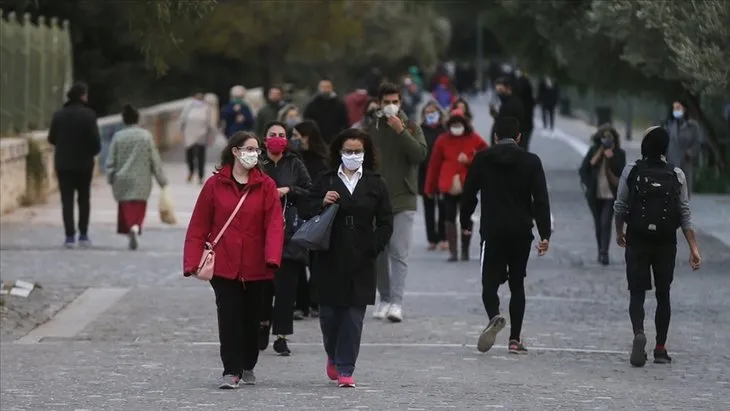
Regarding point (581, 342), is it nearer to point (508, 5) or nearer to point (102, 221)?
point (102, 221)

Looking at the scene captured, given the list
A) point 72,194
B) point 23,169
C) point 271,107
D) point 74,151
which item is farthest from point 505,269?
point 23,169

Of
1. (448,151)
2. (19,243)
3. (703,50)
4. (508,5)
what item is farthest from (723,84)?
(508,5)

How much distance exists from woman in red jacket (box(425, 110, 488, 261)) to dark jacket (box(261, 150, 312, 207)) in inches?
266

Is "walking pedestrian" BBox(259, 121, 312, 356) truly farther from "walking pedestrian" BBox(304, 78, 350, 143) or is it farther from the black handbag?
"walking pedestrian" BBox(304, 78, 350, 143)

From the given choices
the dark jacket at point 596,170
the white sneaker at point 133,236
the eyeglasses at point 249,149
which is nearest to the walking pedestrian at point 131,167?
the white sneaker at point 133,236

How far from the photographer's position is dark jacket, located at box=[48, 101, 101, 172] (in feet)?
72.7

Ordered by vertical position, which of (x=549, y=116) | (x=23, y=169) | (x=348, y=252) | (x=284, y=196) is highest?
(x=284, y=196)

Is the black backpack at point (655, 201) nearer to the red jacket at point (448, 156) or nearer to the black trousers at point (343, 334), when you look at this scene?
the black trousers at point (343, 334)

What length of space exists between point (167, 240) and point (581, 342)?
31.9ft

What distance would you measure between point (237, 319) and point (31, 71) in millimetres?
19705

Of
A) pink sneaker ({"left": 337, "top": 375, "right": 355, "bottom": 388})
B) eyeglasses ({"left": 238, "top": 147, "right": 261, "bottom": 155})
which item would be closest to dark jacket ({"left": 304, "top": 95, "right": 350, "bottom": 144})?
pink sneaker ({"left": 337, "top": 375, "right": 355, "bottom": 388})

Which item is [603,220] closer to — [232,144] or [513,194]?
A: [513,194]

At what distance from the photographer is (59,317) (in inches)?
663

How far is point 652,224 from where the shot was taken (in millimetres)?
13312
